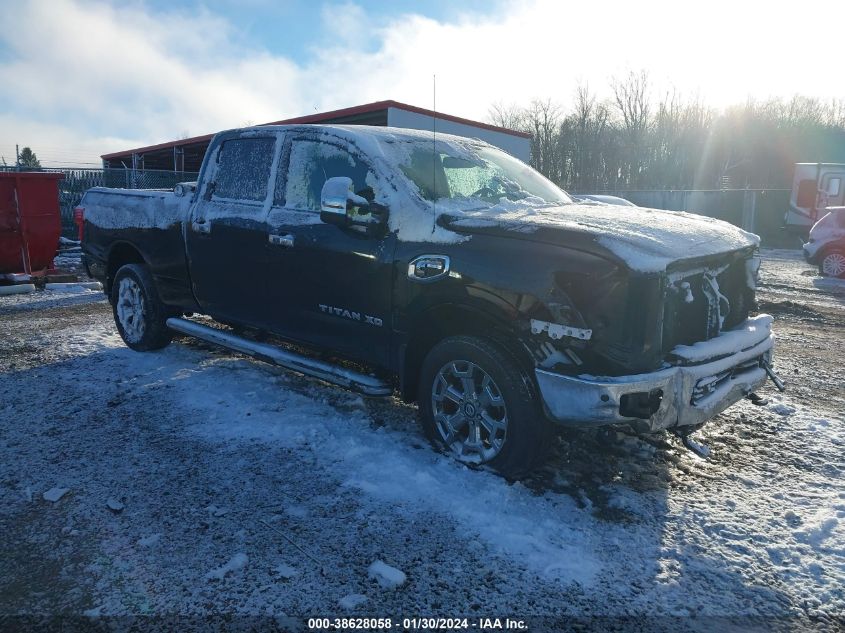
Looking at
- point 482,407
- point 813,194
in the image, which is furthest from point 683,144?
point 482,407

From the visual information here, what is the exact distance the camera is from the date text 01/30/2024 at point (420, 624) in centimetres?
229

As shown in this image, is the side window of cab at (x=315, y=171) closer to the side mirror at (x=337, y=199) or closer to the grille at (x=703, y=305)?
the side mirror at (x=337, y=199)

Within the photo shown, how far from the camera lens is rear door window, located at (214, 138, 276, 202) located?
455cm

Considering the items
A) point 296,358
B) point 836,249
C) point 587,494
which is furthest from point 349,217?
point 836,249

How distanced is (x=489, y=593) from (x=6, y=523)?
2385mm

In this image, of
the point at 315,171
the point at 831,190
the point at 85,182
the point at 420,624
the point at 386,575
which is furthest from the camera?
the point at 831,190

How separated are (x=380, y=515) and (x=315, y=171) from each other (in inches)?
93.6

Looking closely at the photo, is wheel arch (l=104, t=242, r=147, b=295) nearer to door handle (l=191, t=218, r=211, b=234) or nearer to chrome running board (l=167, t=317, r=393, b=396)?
chrome running board (l=167, t=317, r=393, b=396)

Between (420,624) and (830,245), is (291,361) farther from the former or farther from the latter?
(830,245)

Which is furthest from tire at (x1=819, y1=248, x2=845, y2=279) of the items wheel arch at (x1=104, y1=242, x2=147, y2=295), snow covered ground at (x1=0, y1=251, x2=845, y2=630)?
wheel arch at (x1=104, y1=242, x2=147, y2=295)

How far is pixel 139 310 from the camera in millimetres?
5809

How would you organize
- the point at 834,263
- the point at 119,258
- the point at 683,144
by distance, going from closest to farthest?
1. the point at 119,258
2. the point at 834,263
3. the point at 683,144

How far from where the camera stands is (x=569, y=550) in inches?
110

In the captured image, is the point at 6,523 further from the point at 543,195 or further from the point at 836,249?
the point at 836,249
